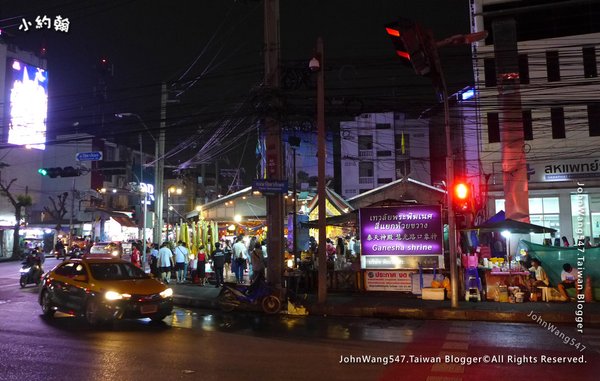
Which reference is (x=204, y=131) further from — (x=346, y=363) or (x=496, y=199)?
(x=496, y=199)

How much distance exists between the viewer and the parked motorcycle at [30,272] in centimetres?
2009

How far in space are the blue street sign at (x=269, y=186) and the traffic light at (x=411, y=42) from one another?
18.6 feet

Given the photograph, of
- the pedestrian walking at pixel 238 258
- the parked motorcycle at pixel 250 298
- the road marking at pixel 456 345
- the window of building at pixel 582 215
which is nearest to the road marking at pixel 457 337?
the road marking at pixel 456 345

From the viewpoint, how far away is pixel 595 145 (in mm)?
24719

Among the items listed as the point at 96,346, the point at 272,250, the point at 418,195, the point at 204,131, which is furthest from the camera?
the point at 418,195

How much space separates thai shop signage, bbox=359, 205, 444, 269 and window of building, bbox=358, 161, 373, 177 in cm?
3387

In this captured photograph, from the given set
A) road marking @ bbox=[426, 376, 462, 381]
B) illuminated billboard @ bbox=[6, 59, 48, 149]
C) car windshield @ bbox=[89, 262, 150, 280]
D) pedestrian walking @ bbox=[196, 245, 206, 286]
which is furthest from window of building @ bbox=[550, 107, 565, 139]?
illuminated billboard @ bbox=[6, 59, 48, 149]

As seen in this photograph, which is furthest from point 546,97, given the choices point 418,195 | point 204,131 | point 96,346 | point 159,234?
point 96,346

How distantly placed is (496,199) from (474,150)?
343 inches

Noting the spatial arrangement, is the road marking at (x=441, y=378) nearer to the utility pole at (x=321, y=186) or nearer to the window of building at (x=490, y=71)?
the utility pole at (x=321, y=186)

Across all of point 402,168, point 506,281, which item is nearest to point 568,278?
point 506,281

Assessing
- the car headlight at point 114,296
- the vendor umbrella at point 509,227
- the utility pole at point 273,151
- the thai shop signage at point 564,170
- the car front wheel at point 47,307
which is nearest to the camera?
the car headlight at point 114,296

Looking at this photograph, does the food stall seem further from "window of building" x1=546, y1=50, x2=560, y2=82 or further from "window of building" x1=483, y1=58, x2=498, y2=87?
"window of building" x1=546, y1=50, x2=560, y2=82

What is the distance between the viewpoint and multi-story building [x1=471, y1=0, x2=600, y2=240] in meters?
24.5
